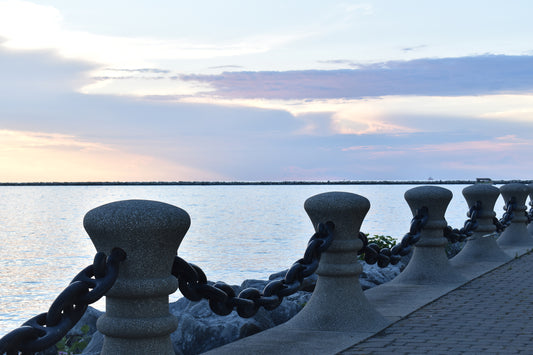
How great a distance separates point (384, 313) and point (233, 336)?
5.70 ft

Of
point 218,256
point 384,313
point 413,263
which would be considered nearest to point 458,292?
point 413,263

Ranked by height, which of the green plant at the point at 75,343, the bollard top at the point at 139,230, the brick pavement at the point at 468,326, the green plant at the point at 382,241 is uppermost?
the bollard top at the point at 139,230

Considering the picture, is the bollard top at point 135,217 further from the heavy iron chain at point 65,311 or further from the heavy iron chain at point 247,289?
the heavy iron chain at point 247,289

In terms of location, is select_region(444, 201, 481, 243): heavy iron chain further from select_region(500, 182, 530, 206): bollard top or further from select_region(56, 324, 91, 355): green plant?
select_region(56, 324, 91, 355): green plant

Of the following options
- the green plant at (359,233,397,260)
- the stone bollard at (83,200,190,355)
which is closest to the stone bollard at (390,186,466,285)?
the green plant at (359,233,397,260)

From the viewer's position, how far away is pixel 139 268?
464cm

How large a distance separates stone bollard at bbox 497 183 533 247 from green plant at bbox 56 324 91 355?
9946mm

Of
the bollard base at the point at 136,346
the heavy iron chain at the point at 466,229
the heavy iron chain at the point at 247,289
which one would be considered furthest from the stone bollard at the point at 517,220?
the bollard base at the point at 136,346

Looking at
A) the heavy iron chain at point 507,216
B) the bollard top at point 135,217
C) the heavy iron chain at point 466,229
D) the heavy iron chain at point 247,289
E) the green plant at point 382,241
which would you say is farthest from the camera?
the green plant at point 382,241

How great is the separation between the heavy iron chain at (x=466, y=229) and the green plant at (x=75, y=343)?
5.25 meters

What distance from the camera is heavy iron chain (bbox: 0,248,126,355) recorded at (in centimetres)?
403

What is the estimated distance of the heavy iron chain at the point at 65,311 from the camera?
403cm

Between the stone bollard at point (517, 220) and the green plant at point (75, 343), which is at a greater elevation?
the stone bollard at point (517, 220)

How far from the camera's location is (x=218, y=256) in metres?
28.5
